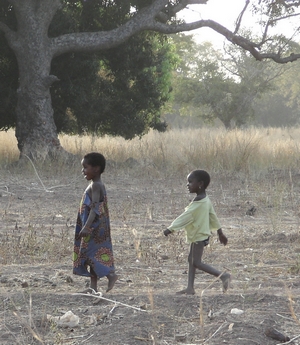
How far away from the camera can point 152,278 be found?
5746mm

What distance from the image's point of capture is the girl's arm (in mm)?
5117

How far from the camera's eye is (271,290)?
513 centimetres

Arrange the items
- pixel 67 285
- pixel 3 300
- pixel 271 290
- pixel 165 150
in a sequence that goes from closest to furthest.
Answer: pixel 3 300 < pixel 271 290 < pixel 67 285 < pixel 165 150

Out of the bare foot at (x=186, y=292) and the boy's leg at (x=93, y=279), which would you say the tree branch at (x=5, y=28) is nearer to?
the boy's leg at (x=93, y=279)

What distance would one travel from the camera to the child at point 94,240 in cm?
517

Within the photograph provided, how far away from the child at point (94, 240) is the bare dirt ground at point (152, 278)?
0.62ft

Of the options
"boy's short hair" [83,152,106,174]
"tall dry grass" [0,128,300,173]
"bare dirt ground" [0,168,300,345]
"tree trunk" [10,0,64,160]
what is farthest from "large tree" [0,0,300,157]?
"boy's short hair" [83,152,106,174]

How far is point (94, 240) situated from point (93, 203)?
0.27m

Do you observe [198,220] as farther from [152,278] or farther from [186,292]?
[152,278]

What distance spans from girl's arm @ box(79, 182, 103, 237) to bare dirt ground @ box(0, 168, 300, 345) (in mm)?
398

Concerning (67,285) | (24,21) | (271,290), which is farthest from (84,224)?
(24,21)

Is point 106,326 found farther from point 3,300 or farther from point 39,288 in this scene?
point 39,288

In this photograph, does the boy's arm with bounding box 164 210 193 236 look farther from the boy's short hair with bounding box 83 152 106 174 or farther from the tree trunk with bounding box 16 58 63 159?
the tree trunk with bounding box 16 58 63 159

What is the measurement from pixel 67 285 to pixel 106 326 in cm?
138
